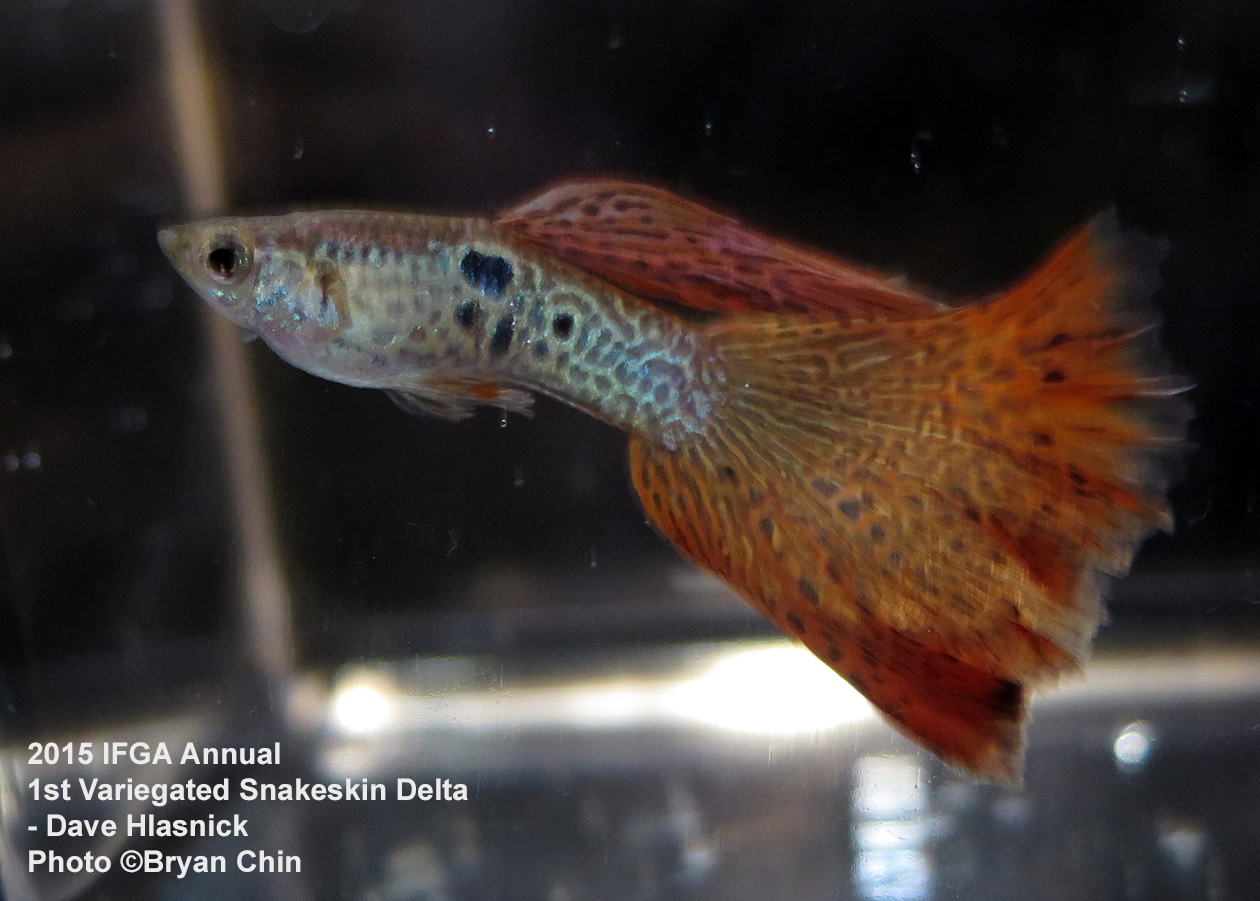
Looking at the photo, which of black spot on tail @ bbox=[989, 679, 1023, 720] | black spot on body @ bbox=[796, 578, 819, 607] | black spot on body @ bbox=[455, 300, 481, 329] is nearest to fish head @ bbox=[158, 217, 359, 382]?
black spot on body @ bbox=[455, 300, 481, 329]

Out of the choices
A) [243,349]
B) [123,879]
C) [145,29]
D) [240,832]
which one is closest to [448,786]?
[240,832]

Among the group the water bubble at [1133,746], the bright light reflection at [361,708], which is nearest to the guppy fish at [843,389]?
the water bubble at [1133,746]

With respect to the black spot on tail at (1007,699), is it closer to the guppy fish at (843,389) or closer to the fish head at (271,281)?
the guppy fish at (843,389)

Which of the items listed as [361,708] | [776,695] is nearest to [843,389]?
[776,695]

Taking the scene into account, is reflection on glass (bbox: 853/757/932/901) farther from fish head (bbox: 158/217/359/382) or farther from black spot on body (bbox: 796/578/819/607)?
fish head (bbox: 158/217/359/382)

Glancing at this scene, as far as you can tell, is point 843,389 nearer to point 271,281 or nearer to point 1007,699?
point 1007,699

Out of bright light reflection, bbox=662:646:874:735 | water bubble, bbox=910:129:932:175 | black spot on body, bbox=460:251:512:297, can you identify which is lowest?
bright light reflection, bbox=662:646:874:735

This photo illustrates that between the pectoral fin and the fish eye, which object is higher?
the fish eye
